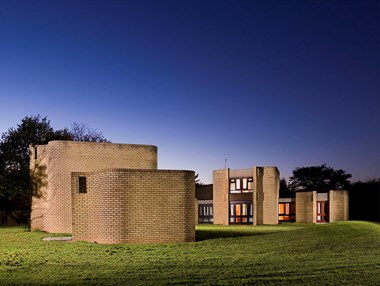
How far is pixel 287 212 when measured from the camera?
4028cm

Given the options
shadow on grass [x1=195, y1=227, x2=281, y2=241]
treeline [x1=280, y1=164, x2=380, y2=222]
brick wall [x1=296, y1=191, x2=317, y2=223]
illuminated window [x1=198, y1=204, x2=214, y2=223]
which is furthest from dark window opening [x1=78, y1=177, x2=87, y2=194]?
treeline [x1=280, y1=164, x2=380, y2=222]

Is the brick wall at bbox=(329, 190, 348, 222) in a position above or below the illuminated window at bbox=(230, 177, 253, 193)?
below

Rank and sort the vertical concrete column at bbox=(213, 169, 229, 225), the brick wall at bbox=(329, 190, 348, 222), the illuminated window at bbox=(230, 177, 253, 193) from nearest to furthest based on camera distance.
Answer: the illuminated window at bbox=(230, 177, 253, 193) < the vertical concrete column at bbox=(213, 169, 229, 225) < the brick wall at bbox=(329, 190, 348, 222)

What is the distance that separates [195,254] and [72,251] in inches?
157

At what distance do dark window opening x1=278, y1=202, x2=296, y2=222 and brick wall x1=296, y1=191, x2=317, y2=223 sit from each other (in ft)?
2.94

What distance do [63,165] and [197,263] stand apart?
15362mm

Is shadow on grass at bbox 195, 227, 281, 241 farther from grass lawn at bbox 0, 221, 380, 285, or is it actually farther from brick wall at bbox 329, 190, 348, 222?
brick wall at bbox 329, 190, 348, 222

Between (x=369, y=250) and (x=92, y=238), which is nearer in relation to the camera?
(x=369, y=250)

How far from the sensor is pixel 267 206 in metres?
37.1

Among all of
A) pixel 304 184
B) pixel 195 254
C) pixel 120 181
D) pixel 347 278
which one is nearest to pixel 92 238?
pixel 120 181

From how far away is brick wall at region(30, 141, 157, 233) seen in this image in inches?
996

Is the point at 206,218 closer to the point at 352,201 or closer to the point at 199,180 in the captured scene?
the point at 352,201

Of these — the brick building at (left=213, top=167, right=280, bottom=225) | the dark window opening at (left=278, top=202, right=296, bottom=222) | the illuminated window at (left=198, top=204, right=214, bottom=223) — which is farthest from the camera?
the dark window opening at (left=278, top=202, right=296, bottom=222)

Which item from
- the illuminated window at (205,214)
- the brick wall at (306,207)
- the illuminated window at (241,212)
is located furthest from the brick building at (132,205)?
the brick wall at (306,207)
